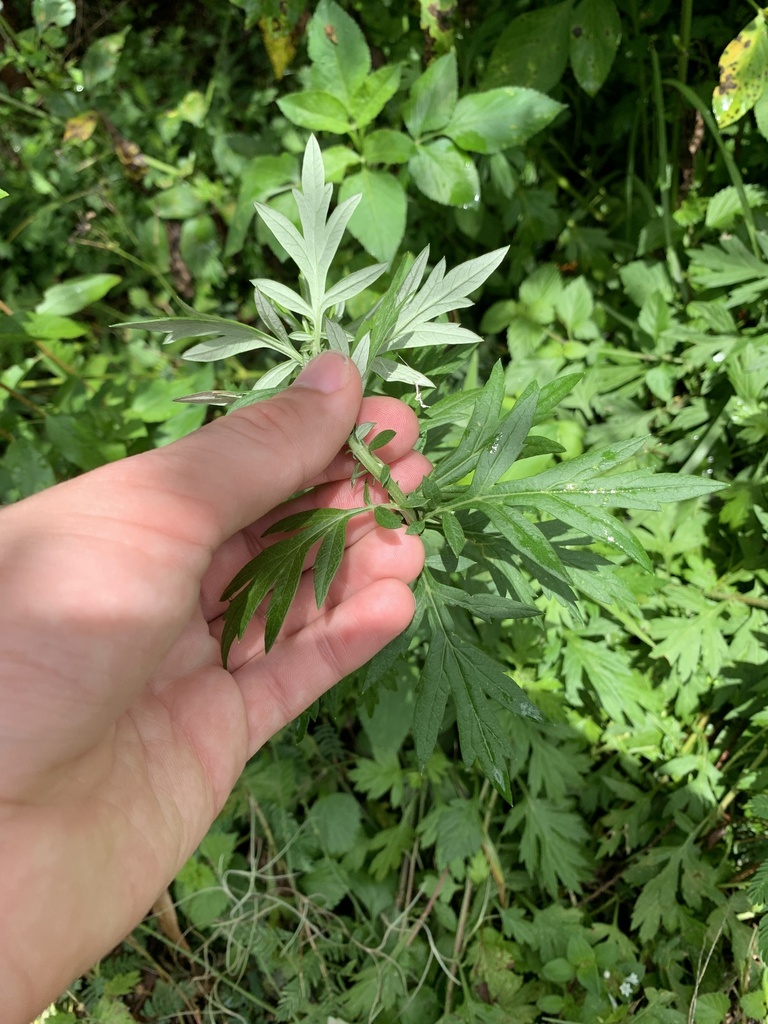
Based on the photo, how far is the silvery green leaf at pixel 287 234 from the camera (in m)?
1.28

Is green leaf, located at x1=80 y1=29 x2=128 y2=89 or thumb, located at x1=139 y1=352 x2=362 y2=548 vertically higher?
green leaf, located at x1=80 y1=29 x2=128 y2=89

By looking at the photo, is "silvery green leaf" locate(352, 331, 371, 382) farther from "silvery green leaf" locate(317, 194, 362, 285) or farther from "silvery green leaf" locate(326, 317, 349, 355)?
"silvery green leaf" locate(317, 194, 362, 285)

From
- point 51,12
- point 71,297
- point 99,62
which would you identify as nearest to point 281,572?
point 71,297

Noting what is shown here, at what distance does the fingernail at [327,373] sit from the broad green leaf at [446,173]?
0.90 meters

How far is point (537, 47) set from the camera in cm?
209

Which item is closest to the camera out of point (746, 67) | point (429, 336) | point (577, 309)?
point (429, 336)

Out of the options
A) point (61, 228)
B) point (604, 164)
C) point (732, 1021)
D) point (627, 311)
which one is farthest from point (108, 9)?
point (732, 1021)

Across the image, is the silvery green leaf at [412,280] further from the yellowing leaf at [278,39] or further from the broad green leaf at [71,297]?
the broad green leaf at [71,297]

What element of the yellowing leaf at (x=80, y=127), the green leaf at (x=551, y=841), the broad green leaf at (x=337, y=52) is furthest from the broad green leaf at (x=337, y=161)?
the green leaf at (x=551, y=841)

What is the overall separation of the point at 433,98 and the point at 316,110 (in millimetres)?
327

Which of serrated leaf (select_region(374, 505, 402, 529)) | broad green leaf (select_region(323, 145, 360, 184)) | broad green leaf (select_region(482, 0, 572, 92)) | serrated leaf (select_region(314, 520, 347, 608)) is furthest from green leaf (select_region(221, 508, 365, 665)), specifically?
broad green leaf (select_region(482, 0, 572, 92))

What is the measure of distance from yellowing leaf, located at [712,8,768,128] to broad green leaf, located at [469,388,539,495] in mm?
1205

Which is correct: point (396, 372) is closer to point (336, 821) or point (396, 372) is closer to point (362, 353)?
point (362, 353)

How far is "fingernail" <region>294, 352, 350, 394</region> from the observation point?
4.32 ft
